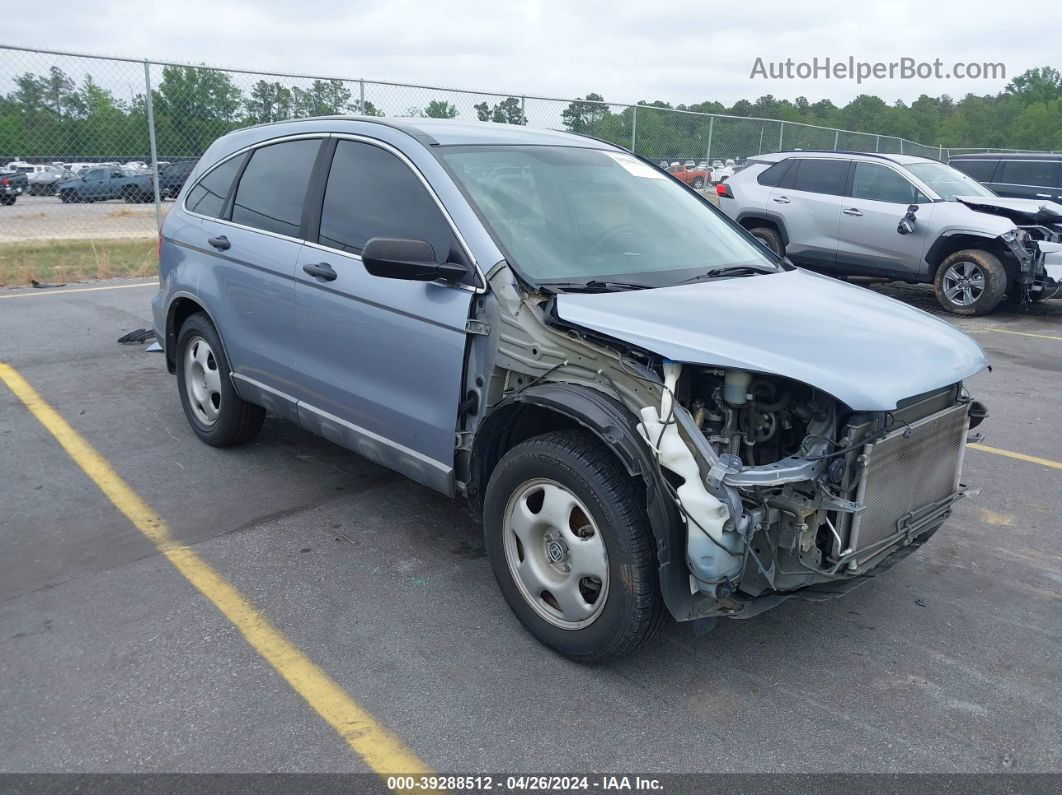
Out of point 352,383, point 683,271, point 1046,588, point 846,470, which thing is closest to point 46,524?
point 352,383

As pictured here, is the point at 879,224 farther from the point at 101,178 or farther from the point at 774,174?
the point at 101,178

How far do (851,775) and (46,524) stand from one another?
3.71 metres

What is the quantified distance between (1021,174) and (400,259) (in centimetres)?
1472

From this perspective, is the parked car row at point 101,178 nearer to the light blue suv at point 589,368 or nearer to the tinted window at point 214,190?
the tinted window at point 214,190

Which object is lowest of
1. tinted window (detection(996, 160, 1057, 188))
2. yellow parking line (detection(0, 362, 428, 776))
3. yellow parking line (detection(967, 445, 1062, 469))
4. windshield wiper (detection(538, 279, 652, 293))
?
yellow parking line (detection(0, 362, 428, 776))

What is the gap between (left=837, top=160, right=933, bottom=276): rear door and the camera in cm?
1102

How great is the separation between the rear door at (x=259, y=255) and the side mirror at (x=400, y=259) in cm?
105

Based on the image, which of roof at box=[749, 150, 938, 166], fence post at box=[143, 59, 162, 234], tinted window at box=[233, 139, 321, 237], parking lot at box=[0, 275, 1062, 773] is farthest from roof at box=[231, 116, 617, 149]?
fence post at box=[143, 59, 162, 234]

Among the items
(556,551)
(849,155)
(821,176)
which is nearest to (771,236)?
(821,176)

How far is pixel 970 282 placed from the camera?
35.1 ft

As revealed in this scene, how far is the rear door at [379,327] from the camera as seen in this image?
3611 mm

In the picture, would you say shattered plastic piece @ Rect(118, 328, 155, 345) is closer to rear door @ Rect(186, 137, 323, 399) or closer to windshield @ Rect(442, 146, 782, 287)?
rear door @ Rect(186, 137, 323, 399)

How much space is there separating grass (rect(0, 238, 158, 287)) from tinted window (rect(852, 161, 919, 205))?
952 centimetres

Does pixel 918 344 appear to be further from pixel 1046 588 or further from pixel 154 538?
pixel 154 538
